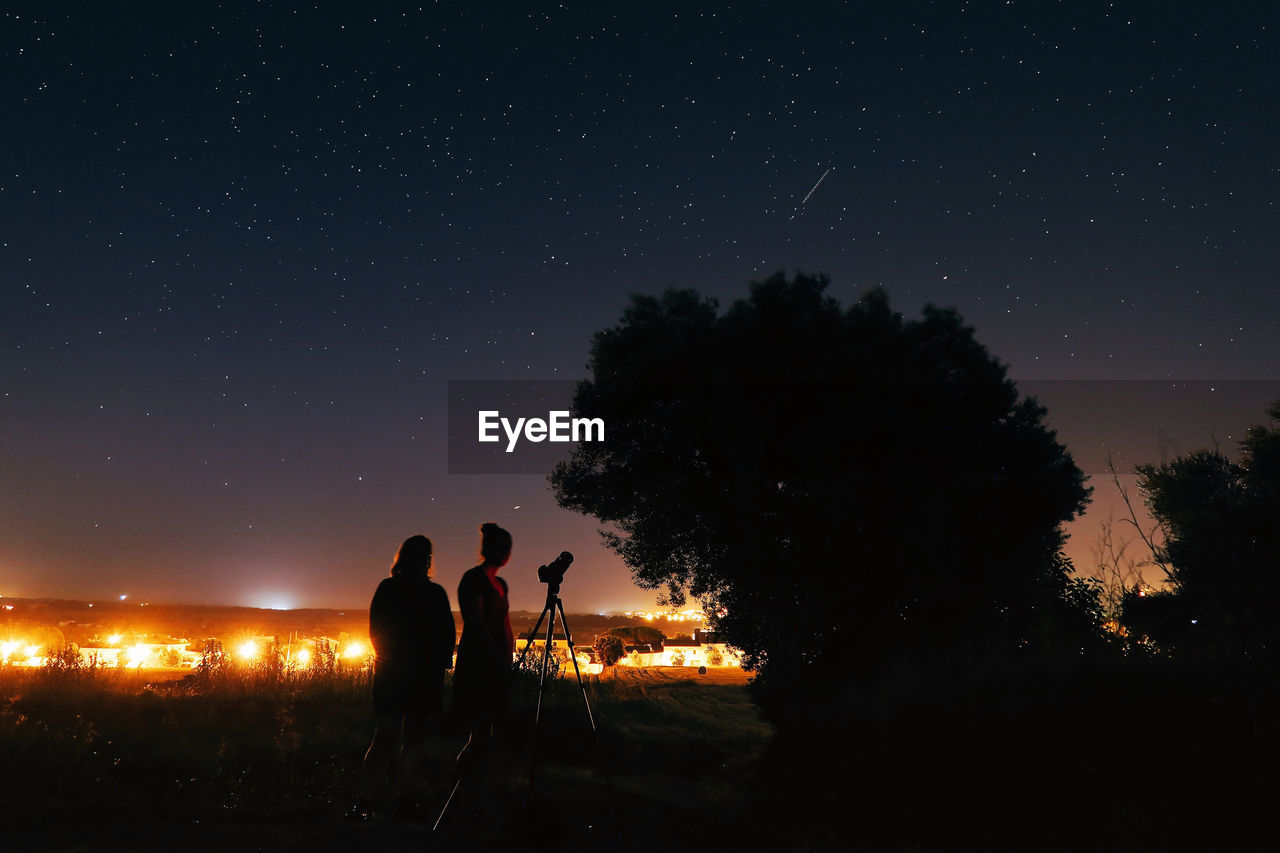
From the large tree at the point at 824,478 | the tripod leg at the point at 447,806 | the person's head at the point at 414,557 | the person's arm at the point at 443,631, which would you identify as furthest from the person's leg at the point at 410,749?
the large tree at the point at 824,478

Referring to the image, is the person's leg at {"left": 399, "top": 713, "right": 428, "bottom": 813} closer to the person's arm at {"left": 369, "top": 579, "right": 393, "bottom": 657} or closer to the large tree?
the person's arm at {"left": 369, "top": 579, "right": 393, "bottom": 657}

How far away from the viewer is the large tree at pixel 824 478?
42.5 feet

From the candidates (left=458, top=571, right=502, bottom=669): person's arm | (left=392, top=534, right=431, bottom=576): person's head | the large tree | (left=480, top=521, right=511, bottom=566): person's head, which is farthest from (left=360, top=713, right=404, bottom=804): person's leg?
the large tree

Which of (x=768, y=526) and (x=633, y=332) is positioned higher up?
(x=633, y=332)

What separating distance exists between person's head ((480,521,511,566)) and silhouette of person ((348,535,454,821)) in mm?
491

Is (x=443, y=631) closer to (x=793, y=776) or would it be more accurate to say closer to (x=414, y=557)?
(x=414, y=557)

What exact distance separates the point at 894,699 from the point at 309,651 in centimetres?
1053

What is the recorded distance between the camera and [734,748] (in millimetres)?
14070

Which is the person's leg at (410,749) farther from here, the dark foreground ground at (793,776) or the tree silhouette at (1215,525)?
the tree silhouette at (1215,525)

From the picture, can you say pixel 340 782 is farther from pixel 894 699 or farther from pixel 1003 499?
pixel 1003 499

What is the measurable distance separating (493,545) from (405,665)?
47.5 inches

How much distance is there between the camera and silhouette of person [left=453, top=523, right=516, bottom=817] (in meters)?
6.41

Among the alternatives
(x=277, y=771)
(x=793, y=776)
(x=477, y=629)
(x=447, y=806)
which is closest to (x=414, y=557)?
(x=477, y=629)

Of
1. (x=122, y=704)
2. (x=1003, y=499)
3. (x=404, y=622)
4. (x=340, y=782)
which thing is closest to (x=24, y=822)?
(x=340, y=782)
